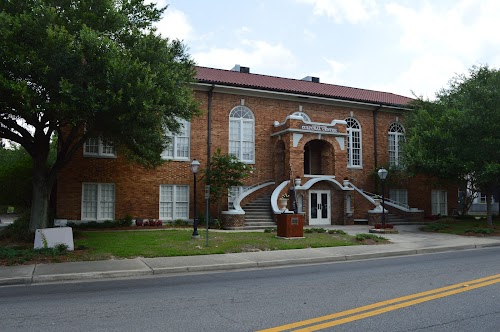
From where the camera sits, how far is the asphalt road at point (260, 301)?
5492 millimetres

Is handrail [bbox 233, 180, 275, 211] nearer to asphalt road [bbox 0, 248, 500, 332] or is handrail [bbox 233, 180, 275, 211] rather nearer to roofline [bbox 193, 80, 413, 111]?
roofline [bbox 193, 80, 413, 111]

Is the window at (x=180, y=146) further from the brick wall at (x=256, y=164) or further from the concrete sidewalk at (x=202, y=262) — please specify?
the concrete sidewalk at (x=202, y=262)

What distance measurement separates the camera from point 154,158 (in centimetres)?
1548

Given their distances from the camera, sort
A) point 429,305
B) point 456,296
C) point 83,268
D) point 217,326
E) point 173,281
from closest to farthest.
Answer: point 217,326 < point 429,305 < point 456,296 < point 173,281 < point 83,268

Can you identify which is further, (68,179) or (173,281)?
(68,179)

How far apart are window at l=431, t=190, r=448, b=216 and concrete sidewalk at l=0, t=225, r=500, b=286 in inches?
581

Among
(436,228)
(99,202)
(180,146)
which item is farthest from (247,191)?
(436,228)

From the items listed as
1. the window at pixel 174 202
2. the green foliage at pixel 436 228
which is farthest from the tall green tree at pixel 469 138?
the window at pixel 174 202

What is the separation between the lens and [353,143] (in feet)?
91.0

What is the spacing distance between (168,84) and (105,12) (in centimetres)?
Result: 304

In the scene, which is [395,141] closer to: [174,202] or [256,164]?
[256,164]

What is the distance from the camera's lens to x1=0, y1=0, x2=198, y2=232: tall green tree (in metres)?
11.5

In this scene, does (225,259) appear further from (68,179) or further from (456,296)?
(68,179)

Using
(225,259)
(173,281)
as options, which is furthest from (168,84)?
(173,281)
